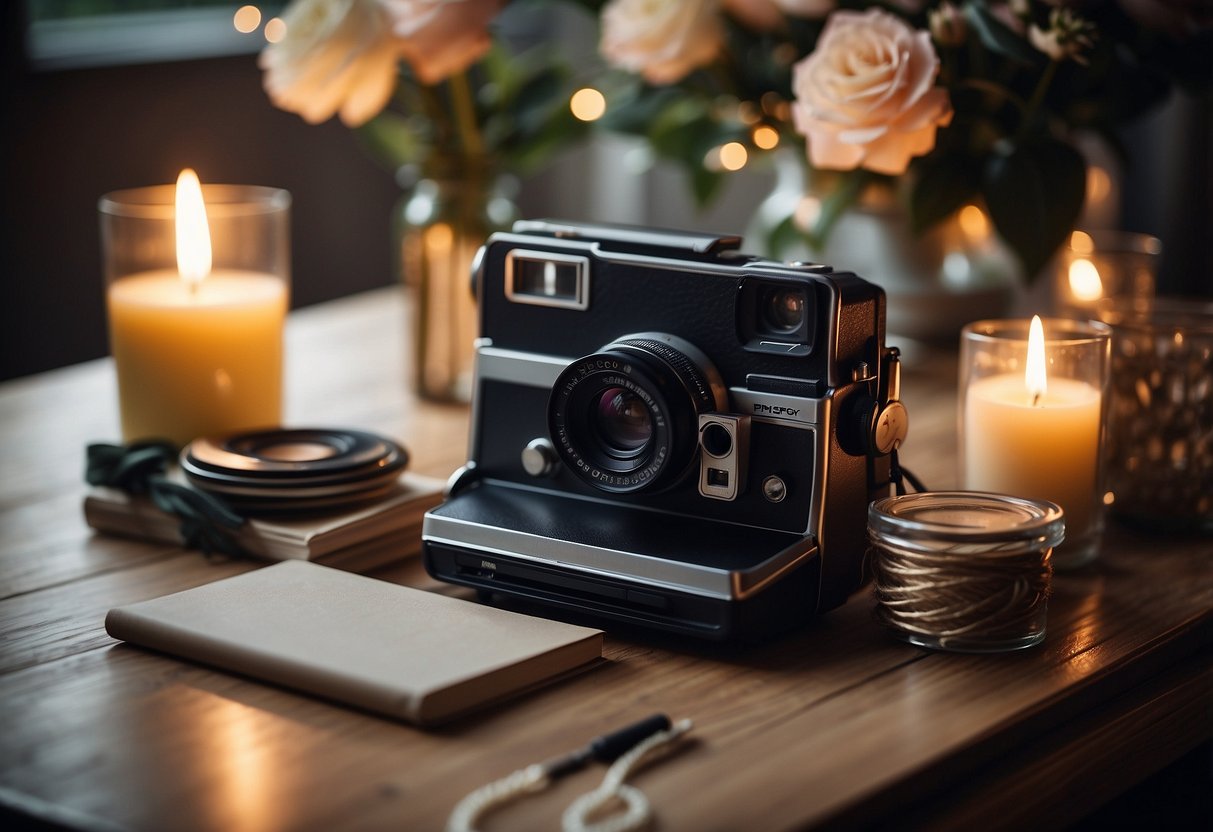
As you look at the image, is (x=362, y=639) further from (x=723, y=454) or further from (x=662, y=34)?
(x=662, y=34)

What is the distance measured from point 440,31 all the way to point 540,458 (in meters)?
0.52

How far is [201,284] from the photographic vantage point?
4.18ft

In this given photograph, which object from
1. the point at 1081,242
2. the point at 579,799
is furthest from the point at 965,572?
the point at 1081,242

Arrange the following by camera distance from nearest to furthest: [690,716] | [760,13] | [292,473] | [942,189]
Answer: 1. [690,716]
2. [292,473]
3. [942,189]
4. [760,13]

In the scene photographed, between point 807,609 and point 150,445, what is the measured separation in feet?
1.83

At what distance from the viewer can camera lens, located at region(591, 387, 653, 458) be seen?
3.14 ft

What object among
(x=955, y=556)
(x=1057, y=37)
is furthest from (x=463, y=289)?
(x=955, y=556)

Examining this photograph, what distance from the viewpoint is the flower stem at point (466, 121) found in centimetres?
146

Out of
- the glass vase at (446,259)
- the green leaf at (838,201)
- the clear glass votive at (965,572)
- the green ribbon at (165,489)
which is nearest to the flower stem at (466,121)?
the glass vase at (446,259)

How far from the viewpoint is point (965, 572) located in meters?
0.86

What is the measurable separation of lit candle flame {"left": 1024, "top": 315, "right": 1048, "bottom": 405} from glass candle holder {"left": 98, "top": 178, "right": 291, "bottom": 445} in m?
0.62

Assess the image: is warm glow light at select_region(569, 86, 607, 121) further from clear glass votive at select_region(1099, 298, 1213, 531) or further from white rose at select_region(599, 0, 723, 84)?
clear glass votive at select_region(1099, 298, 1213, 531)

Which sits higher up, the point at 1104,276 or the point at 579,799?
the point at 1104,276

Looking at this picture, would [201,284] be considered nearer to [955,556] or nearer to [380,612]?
[380,612]
